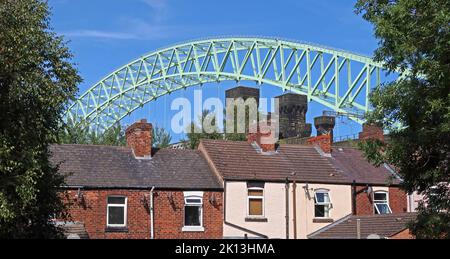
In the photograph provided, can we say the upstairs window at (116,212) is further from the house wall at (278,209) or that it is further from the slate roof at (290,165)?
the slate roof at (290,165)

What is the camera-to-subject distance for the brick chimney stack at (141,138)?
3350 centimetres

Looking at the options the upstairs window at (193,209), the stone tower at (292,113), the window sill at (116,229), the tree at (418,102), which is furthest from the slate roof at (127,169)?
the stone tower at (292,113)

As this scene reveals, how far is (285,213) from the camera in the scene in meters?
33.4

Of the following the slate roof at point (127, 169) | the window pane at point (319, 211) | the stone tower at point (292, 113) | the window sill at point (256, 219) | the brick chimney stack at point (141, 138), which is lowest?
the window sill at point (256, 219)

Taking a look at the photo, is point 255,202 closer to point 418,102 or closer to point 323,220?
point 323,220

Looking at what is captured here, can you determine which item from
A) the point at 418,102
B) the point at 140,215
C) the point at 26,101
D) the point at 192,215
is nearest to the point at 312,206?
the point at 192,215

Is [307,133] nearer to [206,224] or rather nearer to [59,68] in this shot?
[206,224]

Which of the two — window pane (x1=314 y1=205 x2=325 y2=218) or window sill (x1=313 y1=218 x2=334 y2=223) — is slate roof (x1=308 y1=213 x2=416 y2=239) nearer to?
window sill (x1=313 y1=218 x2=334 y2=223)

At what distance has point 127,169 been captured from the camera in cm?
3234

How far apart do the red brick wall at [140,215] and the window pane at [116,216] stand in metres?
0.30

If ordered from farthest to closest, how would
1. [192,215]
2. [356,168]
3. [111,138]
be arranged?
[111,138] < [356,168] < [192,215]

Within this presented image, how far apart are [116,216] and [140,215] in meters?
1.17

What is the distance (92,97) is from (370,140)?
110488 mm
